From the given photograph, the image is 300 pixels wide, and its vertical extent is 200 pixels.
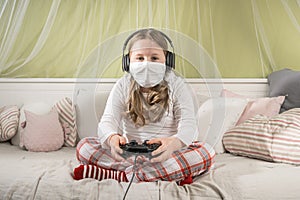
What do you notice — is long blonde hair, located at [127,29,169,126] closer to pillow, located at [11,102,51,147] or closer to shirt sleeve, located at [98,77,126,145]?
shirt sleeve, located at [98,77,126,145]

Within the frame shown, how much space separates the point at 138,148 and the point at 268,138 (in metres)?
0.78

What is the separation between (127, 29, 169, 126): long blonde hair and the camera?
4.44 ft

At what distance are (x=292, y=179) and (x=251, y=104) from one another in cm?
68

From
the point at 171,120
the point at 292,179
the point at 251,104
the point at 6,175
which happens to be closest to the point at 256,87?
the point at 251,104

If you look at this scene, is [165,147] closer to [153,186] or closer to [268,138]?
[153,186]

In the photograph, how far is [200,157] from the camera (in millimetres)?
1569

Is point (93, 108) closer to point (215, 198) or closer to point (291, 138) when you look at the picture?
point (215, 198)

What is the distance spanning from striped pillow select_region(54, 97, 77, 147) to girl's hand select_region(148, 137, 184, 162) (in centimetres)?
85

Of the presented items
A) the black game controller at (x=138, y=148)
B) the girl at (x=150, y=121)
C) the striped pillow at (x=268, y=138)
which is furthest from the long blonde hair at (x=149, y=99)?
the striped pillow at (x=268, y=138)

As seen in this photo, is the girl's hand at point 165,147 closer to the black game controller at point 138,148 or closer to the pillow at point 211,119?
the black game controller at point 138,148

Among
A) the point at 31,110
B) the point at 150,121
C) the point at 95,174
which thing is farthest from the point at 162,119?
the point at 31,110

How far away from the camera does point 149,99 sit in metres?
1.38

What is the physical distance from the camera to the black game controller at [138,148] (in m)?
1.30

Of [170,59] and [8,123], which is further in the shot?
[8,123]
